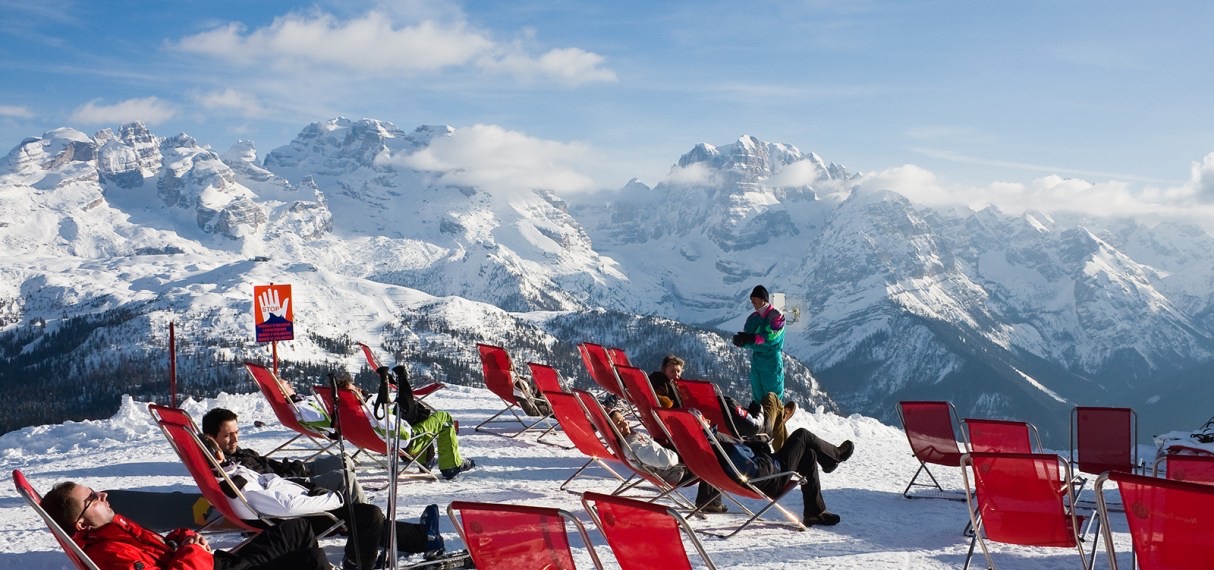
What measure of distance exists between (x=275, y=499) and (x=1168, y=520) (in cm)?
470

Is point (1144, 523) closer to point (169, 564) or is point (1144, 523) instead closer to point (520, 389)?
point (169, 564)

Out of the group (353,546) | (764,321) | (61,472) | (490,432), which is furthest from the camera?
(490,432)

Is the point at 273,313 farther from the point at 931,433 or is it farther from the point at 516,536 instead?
the point at 516,536

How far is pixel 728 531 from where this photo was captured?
7168 mm

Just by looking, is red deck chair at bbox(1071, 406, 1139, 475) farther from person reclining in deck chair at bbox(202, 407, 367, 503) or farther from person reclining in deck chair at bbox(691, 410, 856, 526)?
person reclining in deck chair at bbox(202, 407, 367, 503)

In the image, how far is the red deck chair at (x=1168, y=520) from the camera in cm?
403

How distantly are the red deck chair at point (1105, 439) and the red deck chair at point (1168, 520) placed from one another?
4602 millimetres

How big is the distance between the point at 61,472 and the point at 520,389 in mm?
5417

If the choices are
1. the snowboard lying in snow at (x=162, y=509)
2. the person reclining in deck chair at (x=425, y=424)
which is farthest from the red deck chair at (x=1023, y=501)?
the snowboard lying in snow at (x=162, y=509)

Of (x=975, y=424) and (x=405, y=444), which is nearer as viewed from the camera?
(x=975, y=424)

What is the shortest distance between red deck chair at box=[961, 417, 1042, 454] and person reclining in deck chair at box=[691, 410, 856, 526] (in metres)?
1.14

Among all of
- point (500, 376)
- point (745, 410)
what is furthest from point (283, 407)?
point (745, 410)

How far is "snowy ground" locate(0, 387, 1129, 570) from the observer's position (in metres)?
6.50

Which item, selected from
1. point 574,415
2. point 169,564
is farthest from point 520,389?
point 169,564
